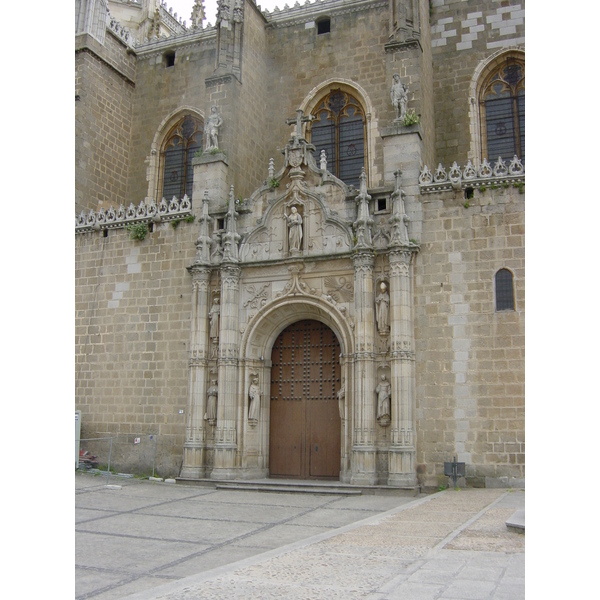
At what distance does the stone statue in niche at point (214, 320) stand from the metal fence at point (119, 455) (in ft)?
10.2

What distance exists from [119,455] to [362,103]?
12764 millimetres

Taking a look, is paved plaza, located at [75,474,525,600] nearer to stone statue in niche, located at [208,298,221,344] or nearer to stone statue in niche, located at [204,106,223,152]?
stone statue in niche, located at [208,298,221,344]

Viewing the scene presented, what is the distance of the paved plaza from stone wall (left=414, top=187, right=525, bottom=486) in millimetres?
Answer: 1041

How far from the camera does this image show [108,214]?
1955cm

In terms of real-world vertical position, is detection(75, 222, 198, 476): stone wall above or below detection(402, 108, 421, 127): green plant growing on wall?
below

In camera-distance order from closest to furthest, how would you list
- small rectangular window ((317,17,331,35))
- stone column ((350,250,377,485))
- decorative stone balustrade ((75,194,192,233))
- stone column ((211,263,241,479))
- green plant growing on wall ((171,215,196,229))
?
1. stone column ((350,250,377,485))
2. stone column ((211,263,241,479))
3. green plant growing on wall ((171,215,196,229))
4. decorative stone balustrade ((75,194,192,233))
5. small rectangular window ((317,17,331,35))

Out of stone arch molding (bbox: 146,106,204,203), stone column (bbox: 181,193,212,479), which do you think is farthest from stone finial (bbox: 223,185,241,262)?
stone arch molding (bbox: 146,106,204,203)

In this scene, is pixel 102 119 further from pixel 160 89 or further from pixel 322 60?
pixel 322 60

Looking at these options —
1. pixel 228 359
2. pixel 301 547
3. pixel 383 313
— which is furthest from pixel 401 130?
pixel 301 547

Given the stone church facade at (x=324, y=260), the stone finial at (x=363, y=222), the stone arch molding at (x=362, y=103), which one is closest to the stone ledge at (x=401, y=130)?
the stone church facade at (x=324, y=260)

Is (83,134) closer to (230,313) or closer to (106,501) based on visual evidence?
(230,313)

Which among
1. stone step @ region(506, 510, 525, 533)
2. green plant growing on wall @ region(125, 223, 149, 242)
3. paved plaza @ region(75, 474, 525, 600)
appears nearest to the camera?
paved plaza @ region(75, 474, 525, 600)

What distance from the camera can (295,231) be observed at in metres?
16.8

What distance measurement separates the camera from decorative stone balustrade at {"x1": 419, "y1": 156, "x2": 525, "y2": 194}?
50.5ft
